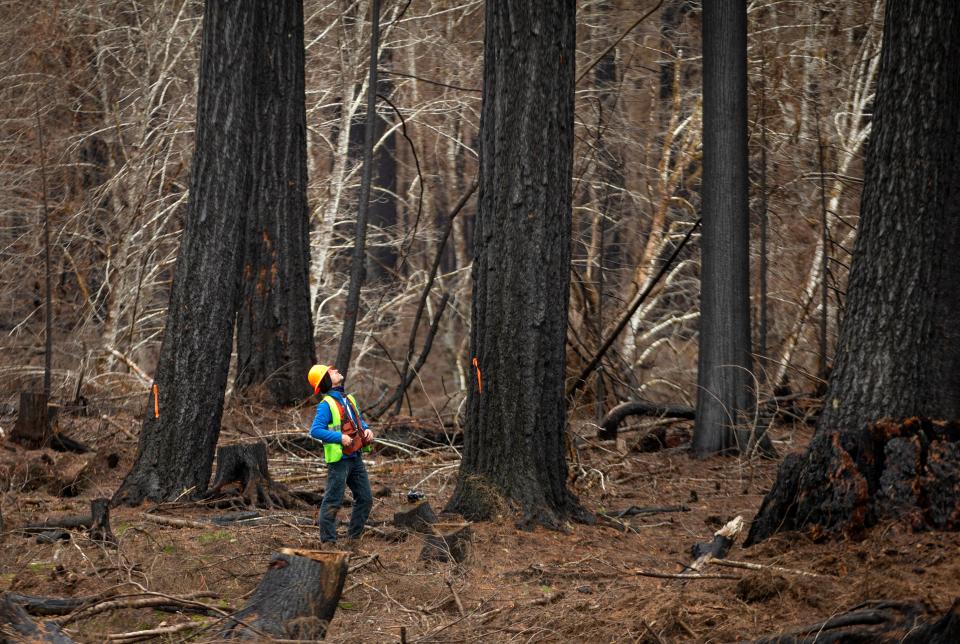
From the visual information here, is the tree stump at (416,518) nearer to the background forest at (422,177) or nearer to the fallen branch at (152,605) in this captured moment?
the fallen branch at (152,605)

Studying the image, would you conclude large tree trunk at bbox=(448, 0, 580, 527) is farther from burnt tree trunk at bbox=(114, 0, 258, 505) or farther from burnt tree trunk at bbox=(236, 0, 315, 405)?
burnt tree trunk at bbox=(236, 0, 315, 405)

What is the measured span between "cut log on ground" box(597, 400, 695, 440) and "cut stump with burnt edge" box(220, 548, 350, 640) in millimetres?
7000

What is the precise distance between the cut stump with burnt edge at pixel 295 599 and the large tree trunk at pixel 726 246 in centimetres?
685

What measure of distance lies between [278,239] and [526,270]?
20.8ft

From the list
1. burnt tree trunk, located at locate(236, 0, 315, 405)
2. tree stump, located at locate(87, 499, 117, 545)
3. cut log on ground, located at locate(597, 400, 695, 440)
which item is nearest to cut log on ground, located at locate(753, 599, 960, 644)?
tree stump, located at locate(87, 499, 117, 545)

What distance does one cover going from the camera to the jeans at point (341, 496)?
7.59 meters

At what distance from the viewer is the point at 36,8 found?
17.7 metres

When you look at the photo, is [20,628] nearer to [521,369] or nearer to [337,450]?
[337,450]

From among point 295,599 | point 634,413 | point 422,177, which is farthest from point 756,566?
point 422,177

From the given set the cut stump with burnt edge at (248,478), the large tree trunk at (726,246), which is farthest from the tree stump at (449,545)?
the large tree trunk at (726,246)

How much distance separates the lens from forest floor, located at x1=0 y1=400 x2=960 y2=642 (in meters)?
5.28

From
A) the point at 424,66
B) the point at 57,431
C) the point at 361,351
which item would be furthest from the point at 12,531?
the point at 424,66

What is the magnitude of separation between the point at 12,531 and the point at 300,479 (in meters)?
3.39

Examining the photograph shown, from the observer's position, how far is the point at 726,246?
11414 millimetres
